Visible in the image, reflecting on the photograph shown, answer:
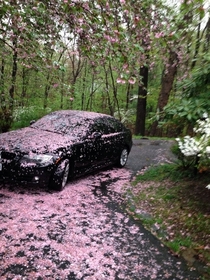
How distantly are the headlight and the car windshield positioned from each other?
1181 mm

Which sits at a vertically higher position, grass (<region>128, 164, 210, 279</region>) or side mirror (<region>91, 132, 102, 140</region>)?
side mirror (<region>91, 132, 102, 140</region>)

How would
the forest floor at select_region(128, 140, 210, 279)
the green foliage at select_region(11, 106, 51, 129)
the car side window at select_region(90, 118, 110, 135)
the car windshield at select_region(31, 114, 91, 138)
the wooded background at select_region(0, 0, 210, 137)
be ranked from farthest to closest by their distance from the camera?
1. the green foliage at select_region(11, 106, 51, 129)
2. the car side window at select_region(90, 118, 110, 135)
3. the car windshield at select_region(31, 114, 91, 138)
4. the forest floor at select_region(128, 140, 210, 279)
5. the wooded background at select_region(0, 0, 210, 137)

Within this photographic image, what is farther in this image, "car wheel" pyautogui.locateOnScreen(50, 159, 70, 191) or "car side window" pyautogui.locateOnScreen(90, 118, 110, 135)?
"car side window" pyautogui.locateOnScreen(90, 118, 110, 135)

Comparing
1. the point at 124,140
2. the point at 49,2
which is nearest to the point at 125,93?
the point at 124,140

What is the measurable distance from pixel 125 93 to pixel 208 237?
75.9 feet

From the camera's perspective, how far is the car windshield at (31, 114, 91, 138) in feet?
21.5

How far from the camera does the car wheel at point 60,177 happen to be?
5551 mm

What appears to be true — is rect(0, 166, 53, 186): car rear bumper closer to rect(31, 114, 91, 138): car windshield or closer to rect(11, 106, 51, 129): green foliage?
rect(31, 114, 91, 138): car windshield

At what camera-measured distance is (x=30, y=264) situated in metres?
3.34

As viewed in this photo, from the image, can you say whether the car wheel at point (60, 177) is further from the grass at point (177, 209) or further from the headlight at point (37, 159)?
the grass at point (177, 209)

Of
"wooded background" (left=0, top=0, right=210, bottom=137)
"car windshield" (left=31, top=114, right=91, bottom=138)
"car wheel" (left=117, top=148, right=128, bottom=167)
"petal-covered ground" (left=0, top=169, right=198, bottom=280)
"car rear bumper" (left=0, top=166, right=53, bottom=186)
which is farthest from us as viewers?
"car wheel" (left=117, top=148, right=128, bottom=167)

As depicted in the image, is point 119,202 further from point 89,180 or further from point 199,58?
point 199,58

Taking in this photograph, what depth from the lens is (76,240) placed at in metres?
4.02

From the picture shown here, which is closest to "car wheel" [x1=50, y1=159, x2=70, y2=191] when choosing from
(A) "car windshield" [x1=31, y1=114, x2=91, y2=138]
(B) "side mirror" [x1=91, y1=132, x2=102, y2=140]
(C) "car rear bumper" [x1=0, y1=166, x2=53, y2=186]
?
(C) "car rear bumper" [x1=0, y1=166, x2=53, y2=186]
